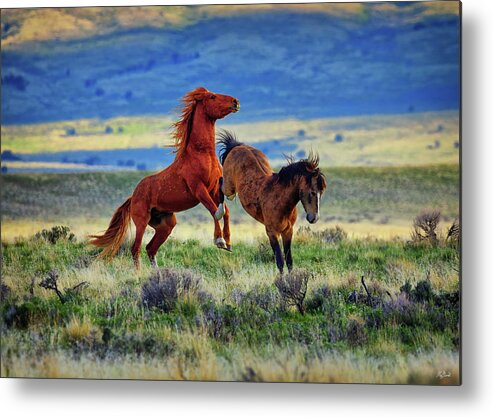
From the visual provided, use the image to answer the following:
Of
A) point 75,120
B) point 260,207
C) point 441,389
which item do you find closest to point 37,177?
point 75,120

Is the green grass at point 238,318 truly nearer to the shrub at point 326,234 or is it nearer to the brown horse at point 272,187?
the shrub at point 326,234

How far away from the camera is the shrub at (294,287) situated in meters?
8.93

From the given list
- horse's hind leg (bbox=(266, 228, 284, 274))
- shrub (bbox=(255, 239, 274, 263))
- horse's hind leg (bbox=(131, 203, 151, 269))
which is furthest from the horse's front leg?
horse's hind leg (bbox=(131, 203, 151, 269))

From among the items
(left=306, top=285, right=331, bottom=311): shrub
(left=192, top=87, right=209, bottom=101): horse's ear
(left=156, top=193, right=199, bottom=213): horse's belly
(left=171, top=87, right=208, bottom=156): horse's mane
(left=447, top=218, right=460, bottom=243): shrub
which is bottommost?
(left=306, top=285, right=331, bottom=311): shrub

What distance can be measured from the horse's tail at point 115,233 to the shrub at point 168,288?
529 millimetres

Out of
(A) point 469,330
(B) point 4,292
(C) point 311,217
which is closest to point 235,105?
(C) point 311,217

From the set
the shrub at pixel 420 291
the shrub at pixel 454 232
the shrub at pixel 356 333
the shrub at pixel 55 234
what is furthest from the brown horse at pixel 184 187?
the shrub at pixel 454 232

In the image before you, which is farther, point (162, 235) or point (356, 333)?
point (162, 235)

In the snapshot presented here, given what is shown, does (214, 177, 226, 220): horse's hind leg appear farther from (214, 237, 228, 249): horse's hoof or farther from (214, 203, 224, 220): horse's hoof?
(214, 237, 228, 249): horse's hoof

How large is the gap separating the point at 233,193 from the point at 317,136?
0.95 meters

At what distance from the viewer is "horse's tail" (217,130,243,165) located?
9.26 meters

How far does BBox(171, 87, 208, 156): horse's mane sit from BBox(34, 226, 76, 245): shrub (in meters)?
1.28

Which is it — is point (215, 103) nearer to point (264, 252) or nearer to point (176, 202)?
point (176, 202)

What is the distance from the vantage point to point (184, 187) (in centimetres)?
941
